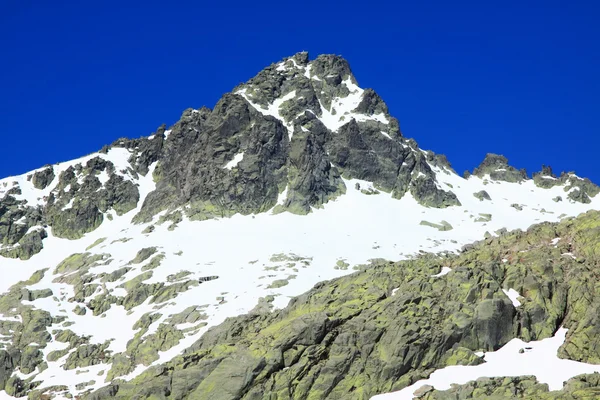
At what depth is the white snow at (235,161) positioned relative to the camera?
170363mm

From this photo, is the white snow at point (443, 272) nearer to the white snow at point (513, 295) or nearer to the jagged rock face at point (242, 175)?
the white snow at point (513, 295)

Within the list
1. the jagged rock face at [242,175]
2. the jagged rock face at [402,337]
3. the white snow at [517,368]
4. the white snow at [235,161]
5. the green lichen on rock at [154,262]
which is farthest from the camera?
the white snow at [235,161]

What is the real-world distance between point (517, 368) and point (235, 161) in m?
132

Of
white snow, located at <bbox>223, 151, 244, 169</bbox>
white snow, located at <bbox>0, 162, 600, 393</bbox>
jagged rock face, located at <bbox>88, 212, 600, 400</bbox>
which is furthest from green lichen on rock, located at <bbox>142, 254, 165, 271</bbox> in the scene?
jagged rock face, located at <bbox>88, 212, 600, 400</bbox>

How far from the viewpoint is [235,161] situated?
17225 cm

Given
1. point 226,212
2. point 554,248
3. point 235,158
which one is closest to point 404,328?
point 554,248

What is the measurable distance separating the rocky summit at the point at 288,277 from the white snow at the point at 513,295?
0.32 m

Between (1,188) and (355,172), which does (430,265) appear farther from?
(1,188)

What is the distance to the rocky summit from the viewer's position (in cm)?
4969

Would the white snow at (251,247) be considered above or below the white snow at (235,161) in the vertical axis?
below

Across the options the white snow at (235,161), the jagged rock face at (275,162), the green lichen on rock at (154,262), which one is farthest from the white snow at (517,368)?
the white snow at (235,161)

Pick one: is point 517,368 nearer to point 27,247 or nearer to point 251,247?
point 251,247

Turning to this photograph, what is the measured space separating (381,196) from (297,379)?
132 metres

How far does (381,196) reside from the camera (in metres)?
180
